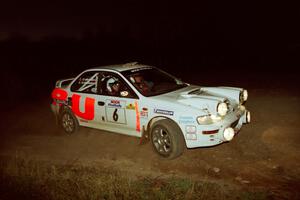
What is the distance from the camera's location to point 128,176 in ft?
17.4

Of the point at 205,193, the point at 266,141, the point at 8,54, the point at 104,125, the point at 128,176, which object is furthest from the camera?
the point at 8,54

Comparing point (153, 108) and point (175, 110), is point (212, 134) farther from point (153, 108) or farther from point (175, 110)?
point (153, 108)

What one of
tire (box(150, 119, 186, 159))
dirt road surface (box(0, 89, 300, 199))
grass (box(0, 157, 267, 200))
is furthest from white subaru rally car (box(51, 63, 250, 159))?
grass (box(0, 157, 267, 200))

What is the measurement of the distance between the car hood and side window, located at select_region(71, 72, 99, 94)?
166 centimetres

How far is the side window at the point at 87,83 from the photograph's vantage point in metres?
7.09

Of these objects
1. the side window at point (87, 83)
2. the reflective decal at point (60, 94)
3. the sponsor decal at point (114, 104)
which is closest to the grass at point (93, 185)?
the sponsor decal at point (114, 104)

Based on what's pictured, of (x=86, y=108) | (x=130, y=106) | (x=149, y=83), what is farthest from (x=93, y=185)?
(x=149, y=83)

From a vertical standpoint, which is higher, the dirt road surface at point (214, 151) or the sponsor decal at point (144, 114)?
the sponsor decal at point (144, 114)

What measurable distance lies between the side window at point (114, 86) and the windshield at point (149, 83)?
145 mm

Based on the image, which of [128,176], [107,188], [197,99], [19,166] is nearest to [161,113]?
[197,99]

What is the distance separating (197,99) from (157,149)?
44.0 inches

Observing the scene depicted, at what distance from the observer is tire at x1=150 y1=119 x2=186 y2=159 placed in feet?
18.7

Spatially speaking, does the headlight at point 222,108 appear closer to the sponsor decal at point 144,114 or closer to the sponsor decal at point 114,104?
the sponsor decal at point 144,114

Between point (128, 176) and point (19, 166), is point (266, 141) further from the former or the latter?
point (19, 166)
